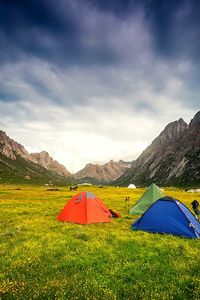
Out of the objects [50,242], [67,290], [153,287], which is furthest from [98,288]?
[50,242]

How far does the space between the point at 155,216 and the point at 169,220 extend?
117 cm

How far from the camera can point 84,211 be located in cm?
2502

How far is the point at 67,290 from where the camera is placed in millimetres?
10664

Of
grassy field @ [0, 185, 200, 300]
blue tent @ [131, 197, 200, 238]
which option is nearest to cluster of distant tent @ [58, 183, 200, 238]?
blue tent @ [131, 197, 200, 238]

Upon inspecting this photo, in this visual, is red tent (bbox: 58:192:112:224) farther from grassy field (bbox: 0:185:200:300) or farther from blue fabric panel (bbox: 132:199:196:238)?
blue fabric panel (bbox: 132:199:196:238)

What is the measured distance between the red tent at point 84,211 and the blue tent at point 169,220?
3914mm

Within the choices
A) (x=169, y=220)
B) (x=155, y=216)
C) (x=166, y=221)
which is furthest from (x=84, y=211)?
(x=169, y=220)

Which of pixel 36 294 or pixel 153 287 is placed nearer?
pixel 36 294

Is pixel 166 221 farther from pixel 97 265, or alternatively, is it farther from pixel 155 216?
pixel 97 265

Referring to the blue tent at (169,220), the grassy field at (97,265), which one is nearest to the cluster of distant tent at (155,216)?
the blue tent at (169,220)

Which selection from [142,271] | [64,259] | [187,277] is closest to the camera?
[187,277]

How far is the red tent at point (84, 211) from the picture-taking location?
24.7m

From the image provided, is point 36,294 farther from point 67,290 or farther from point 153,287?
point 153,287

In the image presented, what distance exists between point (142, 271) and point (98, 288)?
2834 millimetres
